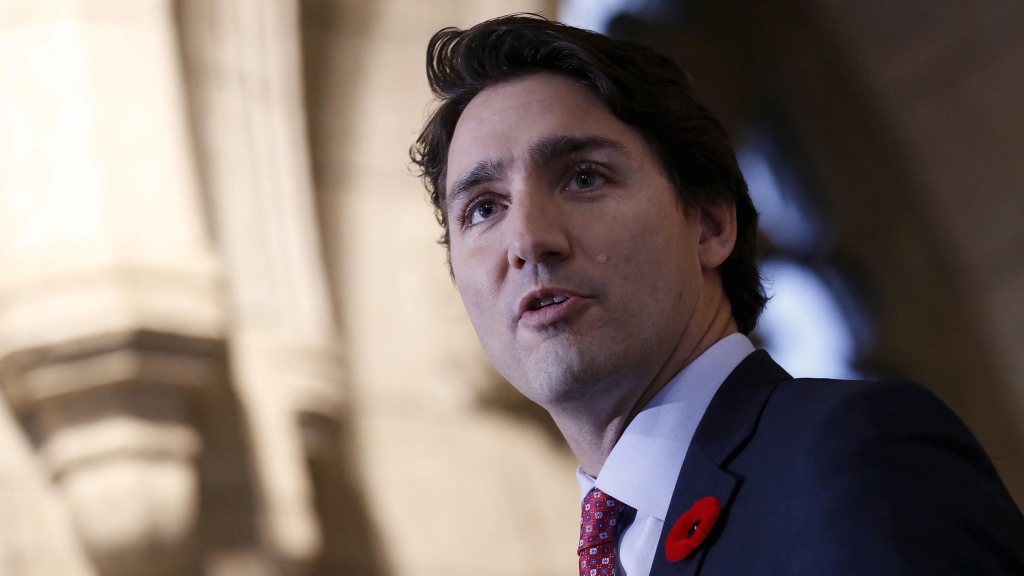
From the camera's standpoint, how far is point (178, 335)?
2162 millimetres

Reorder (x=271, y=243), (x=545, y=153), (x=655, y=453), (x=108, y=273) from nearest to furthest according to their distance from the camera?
(x=655, y=453) → (x=545, y=153) → (x=108, y=273) → (x=271, y=243)

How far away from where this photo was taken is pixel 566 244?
1137 mm

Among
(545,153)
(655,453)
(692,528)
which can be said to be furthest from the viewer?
(545,153)

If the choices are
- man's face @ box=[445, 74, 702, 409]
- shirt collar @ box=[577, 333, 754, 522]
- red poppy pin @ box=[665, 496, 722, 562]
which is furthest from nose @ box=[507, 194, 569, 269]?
red poppy pin @ box=[665, 496, 722, 562]

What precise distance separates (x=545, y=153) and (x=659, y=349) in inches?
12.3

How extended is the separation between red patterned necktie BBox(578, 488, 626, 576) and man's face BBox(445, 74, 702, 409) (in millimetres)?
136

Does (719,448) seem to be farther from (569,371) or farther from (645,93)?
(645,93)

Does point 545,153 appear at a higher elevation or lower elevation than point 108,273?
lower

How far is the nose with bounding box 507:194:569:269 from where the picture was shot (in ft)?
3.71

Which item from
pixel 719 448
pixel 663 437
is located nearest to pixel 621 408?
pixel 663 437

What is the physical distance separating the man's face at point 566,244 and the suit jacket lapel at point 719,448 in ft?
0.37

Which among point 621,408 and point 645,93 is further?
point 645,93

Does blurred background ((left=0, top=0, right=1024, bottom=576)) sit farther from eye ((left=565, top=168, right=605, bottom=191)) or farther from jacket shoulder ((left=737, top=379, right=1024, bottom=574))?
jacket shoulder ((left=737, top=379, right=1024, bottom=574))

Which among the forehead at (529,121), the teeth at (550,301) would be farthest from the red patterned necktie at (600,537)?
the forehead at (529,121)
